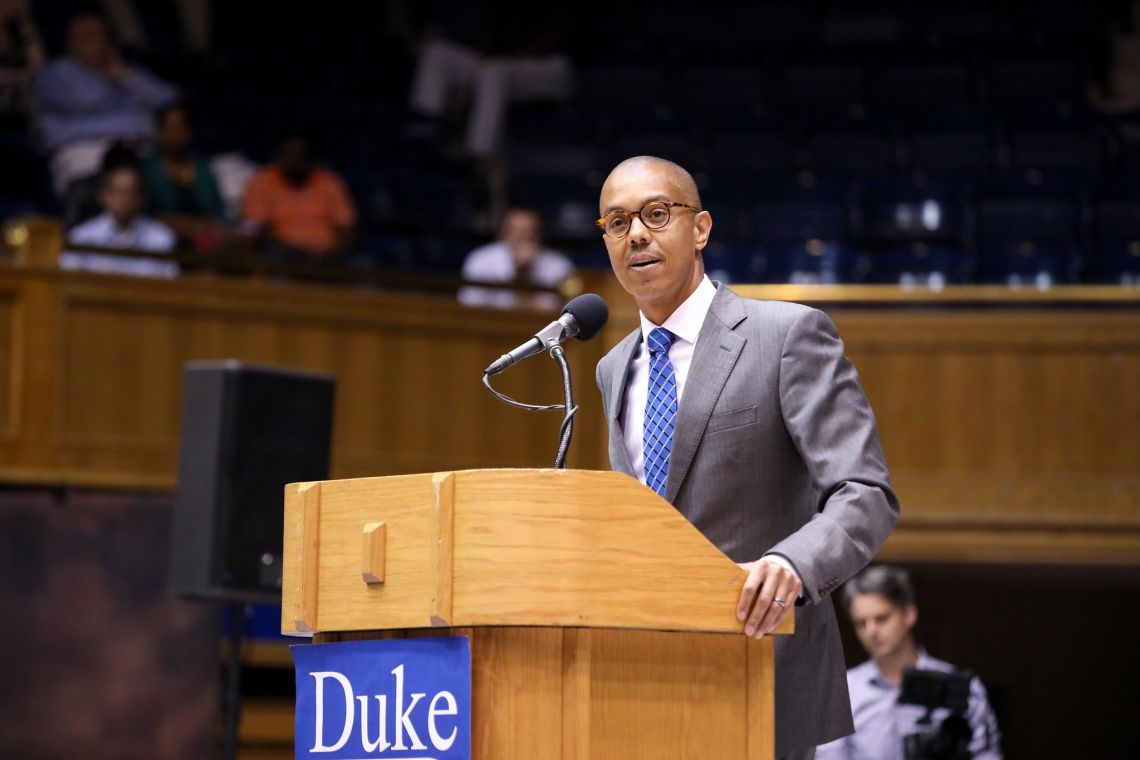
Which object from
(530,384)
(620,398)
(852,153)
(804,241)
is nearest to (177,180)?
(530,384)

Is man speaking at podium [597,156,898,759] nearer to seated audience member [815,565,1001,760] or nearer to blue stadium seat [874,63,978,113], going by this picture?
seated audience member [815,565,1001,760]

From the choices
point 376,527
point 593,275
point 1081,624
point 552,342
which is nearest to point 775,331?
point 552,342

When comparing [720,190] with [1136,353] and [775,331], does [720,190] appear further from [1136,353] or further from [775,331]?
[775,331]

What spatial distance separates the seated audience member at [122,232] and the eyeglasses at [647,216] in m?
4.33

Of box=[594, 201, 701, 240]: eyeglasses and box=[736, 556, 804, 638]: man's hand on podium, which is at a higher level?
box=[594, 201, 701, 240]: eyeglasses

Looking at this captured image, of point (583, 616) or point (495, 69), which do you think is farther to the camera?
point (495, 69)

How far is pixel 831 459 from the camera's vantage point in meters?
2.17

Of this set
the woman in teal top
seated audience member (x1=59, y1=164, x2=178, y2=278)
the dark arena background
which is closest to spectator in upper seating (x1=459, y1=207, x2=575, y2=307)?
the dark arena background

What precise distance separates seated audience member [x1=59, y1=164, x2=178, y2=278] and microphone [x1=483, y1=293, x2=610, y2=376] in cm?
431

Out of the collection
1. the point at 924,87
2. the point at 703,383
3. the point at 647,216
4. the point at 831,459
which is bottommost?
the point at 831,459

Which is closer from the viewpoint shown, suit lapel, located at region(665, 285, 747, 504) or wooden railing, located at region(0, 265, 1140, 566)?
suit lapel, located at region(665, 285, 747, 504)

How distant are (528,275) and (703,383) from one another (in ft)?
15.6

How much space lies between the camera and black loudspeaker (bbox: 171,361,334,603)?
15.4ft

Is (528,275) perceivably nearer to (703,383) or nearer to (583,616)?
(703,383)
